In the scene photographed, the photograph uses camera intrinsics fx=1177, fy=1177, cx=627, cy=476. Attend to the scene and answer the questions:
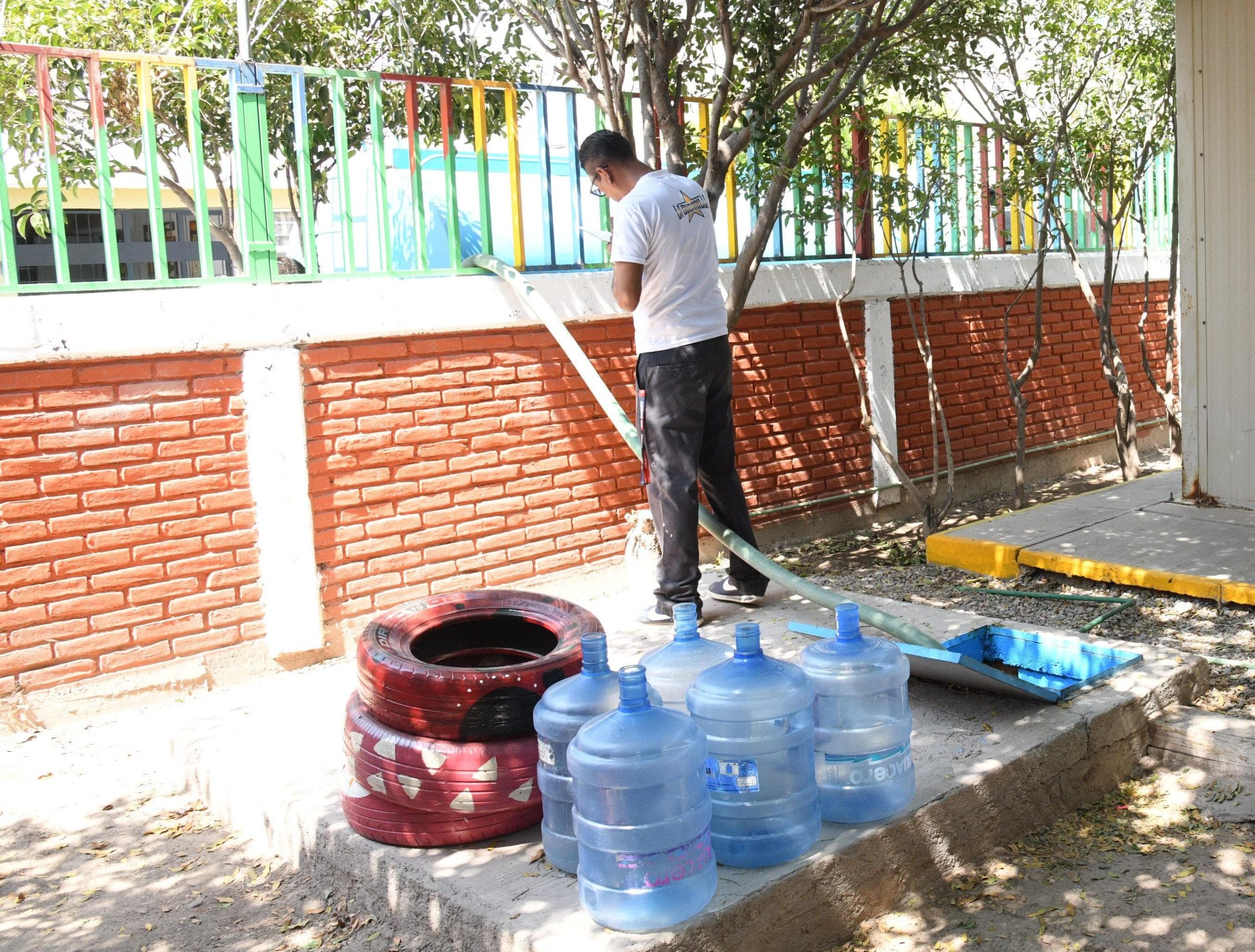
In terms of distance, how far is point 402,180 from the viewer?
716cm

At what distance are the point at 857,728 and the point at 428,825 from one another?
4.09ft

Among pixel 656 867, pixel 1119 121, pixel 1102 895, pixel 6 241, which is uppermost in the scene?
pixel 1119 121

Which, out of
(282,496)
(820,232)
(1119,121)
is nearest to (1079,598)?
(820,232)

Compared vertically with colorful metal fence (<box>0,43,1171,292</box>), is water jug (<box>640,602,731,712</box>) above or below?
below

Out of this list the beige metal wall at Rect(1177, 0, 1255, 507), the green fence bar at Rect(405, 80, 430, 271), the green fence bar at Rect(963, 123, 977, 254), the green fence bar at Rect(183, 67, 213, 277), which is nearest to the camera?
the green fence bar at Rect(183, 67, 213, 277)

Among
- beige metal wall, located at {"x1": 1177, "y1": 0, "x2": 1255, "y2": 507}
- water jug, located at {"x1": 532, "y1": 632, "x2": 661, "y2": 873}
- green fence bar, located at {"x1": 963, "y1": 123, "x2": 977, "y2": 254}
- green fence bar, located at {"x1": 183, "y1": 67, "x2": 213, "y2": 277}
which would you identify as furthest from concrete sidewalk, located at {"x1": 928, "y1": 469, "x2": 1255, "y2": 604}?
green fence bar, located at {"x1": 183, "y1": 67, "x2": 213, "y2": 277}

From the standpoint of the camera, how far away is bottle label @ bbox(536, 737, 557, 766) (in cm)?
314

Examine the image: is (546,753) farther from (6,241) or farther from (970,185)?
(970,185)

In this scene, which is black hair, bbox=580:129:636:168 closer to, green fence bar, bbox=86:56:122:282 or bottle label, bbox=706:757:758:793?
green fence bar, bbox=86:56:122:282

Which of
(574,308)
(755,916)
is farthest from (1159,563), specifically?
(755,916)

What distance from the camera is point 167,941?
3379 millimetres

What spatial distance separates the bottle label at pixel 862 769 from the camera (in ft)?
10.9

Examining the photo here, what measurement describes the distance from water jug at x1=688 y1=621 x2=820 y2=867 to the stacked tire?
0.55m

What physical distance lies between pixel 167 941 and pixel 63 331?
2.55m
